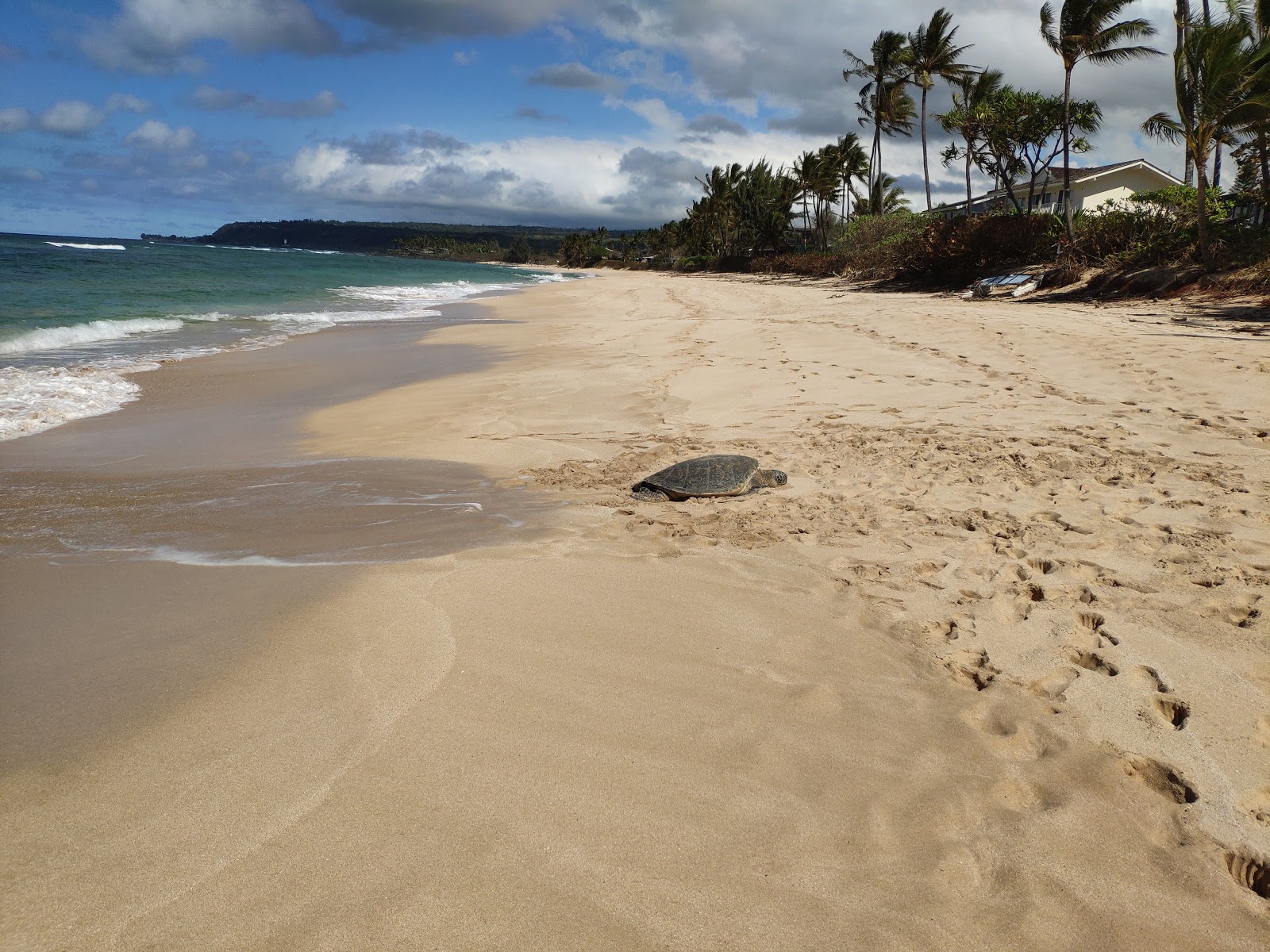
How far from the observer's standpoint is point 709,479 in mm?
4891

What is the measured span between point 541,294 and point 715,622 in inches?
1207

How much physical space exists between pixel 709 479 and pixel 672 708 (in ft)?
8.01

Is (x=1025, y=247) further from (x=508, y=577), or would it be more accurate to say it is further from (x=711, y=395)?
(x=508, y=577)

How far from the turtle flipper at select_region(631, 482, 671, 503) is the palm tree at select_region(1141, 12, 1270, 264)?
51.0ft

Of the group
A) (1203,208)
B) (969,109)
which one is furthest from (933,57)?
(1203,208)

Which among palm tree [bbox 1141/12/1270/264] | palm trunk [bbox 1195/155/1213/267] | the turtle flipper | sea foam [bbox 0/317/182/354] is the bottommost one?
the turtle flipper

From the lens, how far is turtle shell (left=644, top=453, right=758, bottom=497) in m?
4.84

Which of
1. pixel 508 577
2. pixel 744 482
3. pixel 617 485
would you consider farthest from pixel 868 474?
pixel 508 577

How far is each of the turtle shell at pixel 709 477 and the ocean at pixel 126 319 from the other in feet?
21.9

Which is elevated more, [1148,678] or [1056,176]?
[1056,176]

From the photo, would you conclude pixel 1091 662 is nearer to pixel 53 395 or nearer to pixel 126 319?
pixel 53 395

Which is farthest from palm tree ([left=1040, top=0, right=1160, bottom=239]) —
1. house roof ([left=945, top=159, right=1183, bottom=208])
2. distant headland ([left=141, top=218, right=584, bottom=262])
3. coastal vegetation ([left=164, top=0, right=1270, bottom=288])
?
distant headland ([left=141, top=218, right=584, bottom=262])

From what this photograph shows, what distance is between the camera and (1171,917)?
1783 millimetres

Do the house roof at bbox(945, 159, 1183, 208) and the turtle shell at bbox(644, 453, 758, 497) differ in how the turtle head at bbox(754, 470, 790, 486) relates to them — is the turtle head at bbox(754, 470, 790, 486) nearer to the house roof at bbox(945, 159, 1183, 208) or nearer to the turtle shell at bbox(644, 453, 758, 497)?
the turtle shell at bbox(644, 453, 758, 497)
